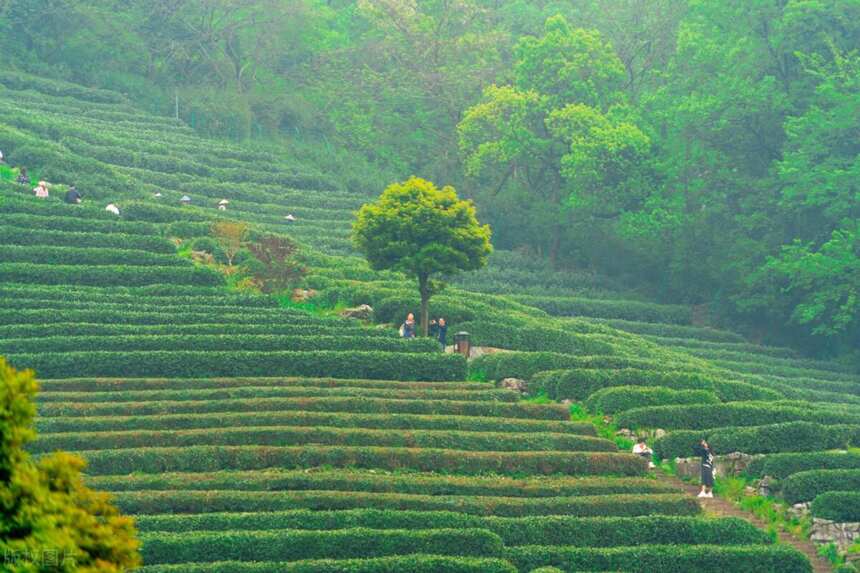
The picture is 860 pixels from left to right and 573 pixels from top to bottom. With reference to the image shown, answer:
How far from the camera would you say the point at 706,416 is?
1460 inches

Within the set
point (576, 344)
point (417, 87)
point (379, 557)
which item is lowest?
point (379, 557)

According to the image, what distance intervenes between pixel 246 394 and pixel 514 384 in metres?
8.52

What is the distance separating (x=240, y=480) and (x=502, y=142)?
35893mm

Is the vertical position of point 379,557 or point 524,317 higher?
point 524,317

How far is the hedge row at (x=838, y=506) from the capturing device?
105ft

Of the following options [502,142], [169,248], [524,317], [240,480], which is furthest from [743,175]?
[240,480]

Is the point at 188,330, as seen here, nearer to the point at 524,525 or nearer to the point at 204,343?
the point at 204,343

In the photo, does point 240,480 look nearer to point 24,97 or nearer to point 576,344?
point 576,344

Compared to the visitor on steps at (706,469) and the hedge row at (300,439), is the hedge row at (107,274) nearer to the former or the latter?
the hedge row at (300,439)

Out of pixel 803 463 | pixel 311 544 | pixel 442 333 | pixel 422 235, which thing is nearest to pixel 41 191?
pixel 422 235

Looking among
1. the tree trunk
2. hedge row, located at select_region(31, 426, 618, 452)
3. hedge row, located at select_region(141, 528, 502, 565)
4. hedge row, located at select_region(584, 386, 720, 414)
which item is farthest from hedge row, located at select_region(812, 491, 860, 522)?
the tree trunk

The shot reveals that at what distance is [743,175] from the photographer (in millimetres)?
59688

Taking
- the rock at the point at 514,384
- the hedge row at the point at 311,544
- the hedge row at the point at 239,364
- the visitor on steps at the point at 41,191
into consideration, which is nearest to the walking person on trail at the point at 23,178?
the visitor on steps at the point at 41,191

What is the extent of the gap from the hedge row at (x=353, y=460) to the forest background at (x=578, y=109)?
2235cm
